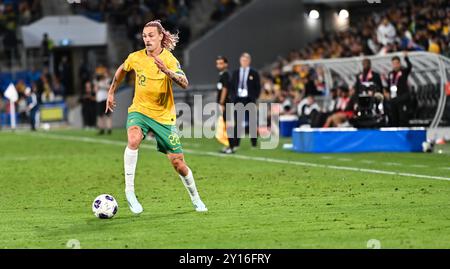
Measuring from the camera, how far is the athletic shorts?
14.4 m

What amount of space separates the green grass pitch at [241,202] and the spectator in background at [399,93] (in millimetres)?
2166

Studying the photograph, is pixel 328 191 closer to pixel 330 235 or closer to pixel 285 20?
pixel 330 235

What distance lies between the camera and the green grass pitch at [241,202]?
39.5 ft

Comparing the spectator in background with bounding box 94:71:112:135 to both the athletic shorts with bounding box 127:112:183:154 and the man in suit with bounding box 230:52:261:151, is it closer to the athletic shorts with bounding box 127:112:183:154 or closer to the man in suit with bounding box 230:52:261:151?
the man in suit with bounding box 230:52:261:151

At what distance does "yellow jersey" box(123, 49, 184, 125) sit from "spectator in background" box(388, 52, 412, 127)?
1349 cm

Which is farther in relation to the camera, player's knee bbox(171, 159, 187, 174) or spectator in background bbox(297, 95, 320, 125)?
spectator in background bbox(297, 95, 320, 125)

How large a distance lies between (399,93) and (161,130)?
14081 mm

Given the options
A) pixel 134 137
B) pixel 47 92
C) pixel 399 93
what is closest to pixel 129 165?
pixel 134 137

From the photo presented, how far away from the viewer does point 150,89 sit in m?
14.5

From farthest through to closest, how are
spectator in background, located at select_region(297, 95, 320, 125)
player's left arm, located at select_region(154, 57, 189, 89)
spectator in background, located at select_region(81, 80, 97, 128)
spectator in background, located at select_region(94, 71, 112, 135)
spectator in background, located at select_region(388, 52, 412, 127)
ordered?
spectator in background, located at select_region(81, 80, 97, 128), spectator in background, located at select_region(94, 71, 112, 135), spectator in background, located at select_region(297, 95, 320, 125), spectator in background, located at select_region(388, 52, 412, 127), player's left arm, located at select_region(154, 57, 189, 89)

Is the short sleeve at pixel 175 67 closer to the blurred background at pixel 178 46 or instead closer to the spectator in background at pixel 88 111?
the blurred background at pixel 178 46

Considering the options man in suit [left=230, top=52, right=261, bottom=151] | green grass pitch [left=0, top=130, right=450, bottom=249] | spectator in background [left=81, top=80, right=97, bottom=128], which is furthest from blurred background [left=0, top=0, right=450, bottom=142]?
green grass pitch [left=0, top=130, right=450, bottom=249]
